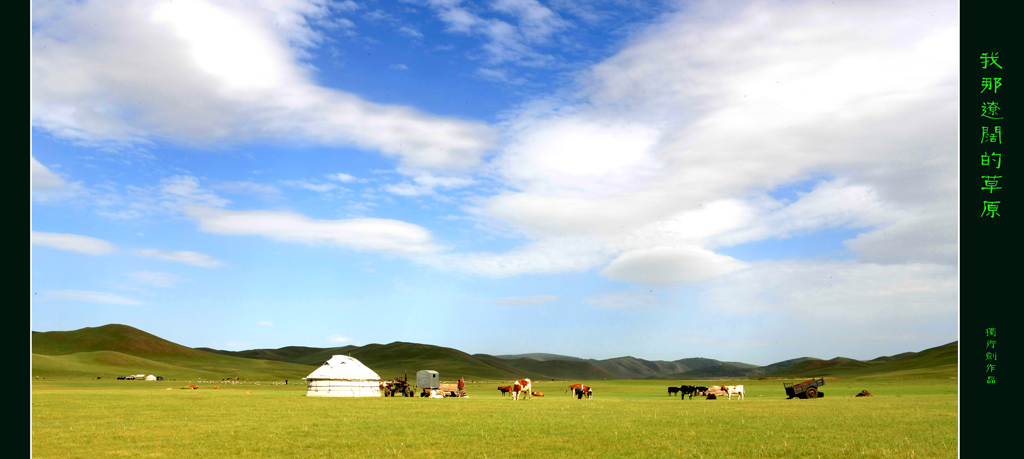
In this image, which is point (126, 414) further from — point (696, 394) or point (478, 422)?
point (696, 394)

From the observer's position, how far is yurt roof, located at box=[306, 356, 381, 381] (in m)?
66.8

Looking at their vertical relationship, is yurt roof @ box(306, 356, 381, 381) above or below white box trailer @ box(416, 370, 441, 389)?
above

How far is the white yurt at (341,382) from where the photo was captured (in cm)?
6647

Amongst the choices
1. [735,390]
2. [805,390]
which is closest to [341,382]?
[735,390]

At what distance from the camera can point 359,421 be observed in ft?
102

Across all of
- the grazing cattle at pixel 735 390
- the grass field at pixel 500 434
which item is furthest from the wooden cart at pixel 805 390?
the grass field at pixel 500 434

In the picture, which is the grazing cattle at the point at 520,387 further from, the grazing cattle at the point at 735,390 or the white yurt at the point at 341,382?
the grazing cattle at the point at 735,390

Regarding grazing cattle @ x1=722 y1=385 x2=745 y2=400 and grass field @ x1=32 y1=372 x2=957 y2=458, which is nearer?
grass field @ x1=32 y1=372 x2=957 y2=458

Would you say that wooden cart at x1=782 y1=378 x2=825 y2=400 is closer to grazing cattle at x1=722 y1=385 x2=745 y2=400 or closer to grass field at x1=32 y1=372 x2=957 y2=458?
grazing cattle at x1=722 y1=385 x2=745 y2=400

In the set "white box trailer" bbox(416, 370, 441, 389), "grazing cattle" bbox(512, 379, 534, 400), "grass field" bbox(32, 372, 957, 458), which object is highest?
"grass field" bbox(32, 372, 957, 458)

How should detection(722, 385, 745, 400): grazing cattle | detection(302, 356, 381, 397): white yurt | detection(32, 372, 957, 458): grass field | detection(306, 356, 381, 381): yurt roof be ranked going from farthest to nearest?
detection(306, 356, 381, 381): yurt roof
detection(302, 356, 381, 397): white yurt
detection(722, 385, 745, 400): grazing cattle
detection(32, 372, 957, 458): grass field

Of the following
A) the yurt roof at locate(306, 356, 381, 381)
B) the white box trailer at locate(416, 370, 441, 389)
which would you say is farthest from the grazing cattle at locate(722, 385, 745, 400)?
the yurt roof at locate(306, 356, 381, 381)

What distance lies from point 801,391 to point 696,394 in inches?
476
